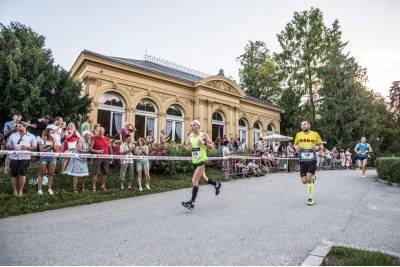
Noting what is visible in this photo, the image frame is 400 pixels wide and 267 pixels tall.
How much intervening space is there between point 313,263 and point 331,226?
1.87 meters

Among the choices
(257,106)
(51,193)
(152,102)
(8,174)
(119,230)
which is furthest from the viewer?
(257,106)

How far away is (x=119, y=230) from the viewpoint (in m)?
4.43

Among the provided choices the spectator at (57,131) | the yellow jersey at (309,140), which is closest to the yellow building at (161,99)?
the spectator at (57,131)

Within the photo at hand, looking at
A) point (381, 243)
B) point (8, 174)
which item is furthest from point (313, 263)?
point (8, 174)

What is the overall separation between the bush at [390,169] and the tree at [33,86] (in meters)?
15.8

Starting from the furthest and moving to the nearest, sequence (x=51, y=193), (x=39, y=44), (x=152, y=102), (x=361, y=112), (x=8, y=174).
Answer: (x=361, y=112), (x=152, y=102), (x=39, y=44), (x=8, y=174), (x=51, y=193)

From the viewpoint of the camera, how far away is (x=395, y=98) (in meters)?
38.6

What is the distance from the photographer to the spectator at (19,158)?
6.79 metres

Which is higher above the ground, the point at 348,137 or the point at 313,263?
the point at 348,137

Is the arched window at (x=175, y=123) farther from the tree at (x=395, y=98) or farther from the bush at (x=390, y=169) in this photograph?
the tree at (x=395, y=98)

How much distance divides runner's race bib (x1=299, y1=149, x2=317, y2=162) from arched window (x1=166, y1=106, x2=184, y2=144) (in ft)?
51.8

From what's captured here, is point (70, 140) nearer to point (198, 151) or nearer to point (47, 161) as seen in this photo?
point (47, 161)

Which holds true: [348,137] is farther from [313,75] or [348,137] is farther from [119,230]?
[119,230]

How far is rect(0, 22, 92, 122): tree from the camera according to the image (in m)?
12.3
